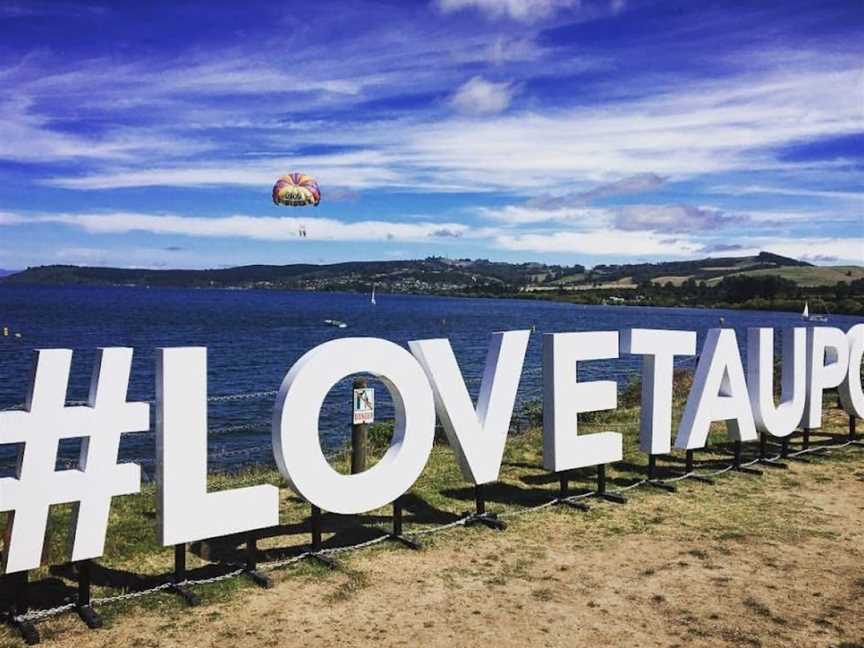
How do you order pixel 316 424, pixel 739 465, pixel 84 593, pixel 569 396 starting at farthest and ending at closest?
pixel 739 465 → pixel 569 396 → pixel 316 424 → pixel 84 593

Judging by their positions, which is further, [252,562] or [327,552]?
[327,552]

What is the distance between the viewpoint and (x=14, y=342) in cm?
6412

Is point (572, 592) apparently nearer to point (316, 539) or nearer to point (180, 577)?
point (316, 539)

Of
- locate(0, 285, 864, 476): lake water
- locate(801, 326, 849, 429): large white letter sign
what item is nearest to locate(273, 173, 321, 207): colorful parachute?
locate(0, 285, 864, 476): lake water

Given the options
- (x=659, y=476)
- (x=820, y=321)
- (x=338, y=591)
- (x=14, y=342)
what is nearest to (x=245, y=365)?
(x=14, y=342)

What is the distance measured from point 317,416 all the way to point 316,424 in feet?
0.55

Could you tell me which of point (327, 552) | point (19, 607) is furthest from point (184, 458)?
point (327, 552)

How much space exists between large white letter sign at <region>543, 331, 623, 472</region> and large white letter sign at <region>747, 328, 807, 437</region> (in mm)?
3702

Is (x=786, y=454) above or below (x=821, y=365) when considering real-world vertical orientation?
below

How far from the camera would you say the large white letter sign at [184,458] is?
27.1 ft

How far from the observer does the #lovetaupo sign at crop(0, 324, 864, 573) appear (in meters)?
7.68

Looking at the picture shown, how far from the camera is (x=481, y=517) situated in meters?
11.0

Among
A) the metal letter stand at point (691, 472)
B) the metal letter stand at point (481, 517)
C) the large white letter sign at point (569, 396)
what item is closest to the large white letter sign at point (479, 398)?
the metal letter stand at point (481, 517)

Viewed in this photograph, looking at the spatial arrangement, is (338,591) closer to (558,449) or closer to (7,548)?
(7,548)
